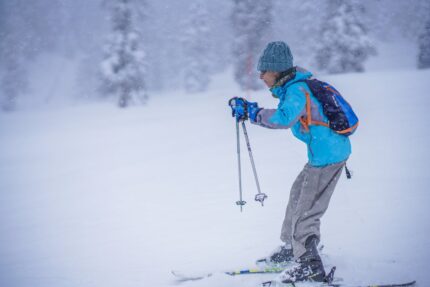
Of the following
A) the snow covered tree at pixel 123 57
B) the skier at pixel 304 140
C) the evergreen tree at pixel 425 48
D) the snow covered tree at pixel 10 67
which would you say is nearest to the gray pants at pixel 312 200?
the skier at pixel 304 140

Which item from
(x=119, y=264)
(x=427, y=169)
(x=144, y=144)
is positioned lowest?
(x=119, y=264)

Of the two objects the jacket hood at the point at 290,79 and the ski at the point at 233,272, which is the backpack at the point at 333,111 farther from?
the ski at the point at 233,272

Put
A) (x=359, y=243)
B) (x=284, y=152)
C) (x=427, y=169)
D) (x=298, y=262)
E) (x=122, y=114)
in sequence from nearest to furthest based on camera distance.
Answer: (x=298, y=262), (x=359, y=243), (x=427, y=169), (x=284, y=152), (x=122, y=114)

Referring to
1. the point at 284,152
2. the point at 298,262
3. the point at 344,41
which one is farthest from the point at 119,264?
the point at 344,41

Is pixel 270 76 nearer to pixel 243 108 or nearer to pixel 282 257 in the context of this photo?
pixel 243 108

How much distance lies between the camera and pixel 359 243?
4062 millimetres

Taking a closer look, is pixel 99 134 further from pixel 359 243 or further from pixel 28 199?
pixel 359 243

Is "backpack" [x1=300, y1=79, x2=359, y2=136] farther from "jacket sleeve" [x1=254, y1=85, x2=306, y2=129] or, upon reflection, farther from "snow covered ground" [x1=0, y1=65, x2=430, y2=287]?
"snow covered ground" [x1=0, y1=65, x2=430, y2=287]

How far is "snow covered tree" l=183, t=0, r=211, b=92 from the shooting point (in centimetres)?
3731

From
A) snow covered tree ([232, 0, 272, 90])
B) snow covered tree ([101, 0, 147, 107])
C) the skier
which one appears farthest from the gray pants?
snow covered tree ([232, 0, 272, 90])

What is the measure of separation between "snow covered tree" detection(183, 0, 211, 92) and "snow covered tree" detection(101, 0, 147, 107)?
12608 millimetres

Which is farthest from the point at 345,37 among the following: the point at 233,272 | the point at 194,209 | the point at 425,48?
the point at 233,272

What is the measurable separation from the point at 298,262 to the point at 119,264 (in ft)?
7.87

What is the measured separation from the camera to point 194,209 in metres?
5.85
